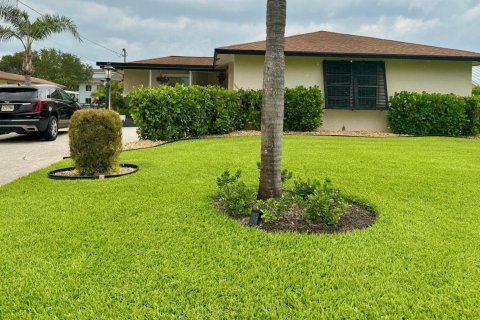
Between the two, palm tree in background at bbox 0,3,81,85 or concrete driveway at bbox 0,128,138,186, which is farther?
palm tree in background at bbox 0,3,81,85

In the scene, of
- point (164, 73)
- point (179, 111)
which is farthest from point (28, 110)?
point (164, 73)

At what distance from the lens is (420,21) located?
13.7 meters

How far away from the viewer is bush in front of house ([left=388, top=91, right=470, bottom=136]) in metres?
12.9

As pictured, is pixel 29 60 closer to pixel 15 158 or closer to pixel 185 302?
pixel 15 158

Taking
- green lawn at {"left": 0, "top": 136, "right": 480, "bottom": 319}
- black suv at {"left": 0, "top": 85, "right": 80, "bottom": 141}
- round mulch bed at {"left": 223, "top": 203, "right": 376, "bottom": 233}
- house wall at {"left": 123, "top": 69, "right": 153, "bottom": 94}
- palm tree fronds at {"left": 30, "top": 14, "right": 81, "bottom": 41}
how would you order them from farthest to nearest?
house wall at {"left": 123, "top": 69, "right": 153, "bottom": 94} → palm tree fronds at {"left": 30, "top": 14, "right": 81, "bottom": 41} → black suv at {"left": 0, "top": 85, "right": 80, "bottom": 141} → round mulch bed at {"left": 223, "top": 203, "right": 376, "bottom": 233} → green lawn at {"left": 0, "top": 136, "right": 480, "bottom": 319}

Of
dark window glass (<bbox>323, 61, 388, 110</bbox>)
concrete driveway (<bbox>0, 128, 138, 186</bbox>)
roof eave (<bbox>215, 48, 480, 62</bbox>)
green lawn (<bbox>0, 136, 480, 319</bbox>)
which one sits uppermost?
roof eave (<bbox>215, 48, 480, 62</bbox>)

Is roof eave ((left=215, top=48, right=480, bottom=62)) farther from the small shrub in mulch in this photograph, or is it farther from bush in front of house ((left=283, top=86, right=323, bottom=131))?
the small shrub in mulch

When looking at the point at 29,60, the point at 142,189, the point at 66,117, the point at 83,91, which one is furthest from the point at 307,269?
the point at 83,91

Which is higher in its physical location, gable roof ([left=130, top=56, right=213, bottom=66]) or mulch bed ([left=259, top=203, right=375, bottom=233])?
gable roof ([left=130, top=56, right=213, bottom=66])

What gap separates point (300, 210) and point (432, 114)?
11204 millimetres

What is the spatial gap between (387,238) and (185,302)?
195 centimetres

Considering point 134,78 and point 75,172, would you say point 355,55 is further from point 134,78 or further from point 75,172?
point 134,78

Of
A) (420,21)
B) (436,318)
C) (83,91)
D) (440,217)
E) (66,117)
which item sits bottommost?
(436,318)

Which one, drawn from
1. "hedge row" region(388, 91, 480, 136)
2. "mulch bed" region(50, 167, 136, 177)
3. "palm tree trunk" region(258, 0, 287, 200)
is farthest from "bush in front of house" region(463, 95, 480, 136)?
"mulch bed" region(50, 167, 136, 177)
